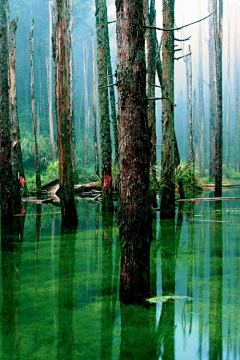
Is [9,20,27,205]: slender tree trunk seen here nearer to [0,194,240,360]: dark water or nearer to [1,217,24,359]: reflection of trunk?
[1,217,24,359]: reflection of trunk

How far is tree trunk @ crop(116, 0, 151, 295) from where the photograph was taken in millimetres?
4711

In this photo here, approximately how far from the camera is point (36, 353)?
11.4 ft

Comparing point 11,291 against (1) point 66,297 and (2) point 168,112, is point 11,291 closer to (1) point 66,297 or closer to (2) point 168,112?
(1) point 66,297

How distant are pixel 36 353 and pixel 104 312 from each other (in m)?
1.04

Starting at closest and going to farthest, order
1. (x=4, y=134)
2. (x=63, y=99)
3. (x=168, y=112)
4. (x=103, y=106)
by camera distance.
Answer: (x=63, y=99) < (x=4, y=134) < (x=168, y=112) < (x=103, y=106)

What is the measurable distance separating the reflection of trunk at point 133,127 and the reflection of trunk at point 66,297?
28.2 inches

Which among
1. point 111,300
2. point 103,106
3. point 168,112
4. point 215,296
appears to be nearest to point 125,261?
point 111,300

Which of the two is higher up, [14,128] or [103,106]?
[103,106]

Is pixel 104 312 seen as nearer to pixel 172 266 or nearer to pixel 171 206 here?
pixel 172 266

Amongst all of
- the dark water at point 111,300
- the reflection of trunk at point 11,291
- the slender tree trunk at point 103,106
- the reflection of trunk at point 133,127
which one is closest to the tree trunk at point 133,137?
the reflection of trunk at point 133,127

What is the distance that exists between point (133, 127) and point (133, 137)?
0.10 metres

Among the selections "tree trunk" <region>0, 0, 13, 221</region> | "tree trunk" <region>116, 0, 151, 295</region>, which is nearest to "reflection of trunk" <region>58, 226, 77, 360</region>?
"tree trunk" <region>116, 0, 151, 295</region>

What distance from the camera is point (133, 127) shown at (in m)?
4.71

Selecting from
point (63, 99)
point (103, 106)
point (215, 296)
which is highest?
point (103, 106)
